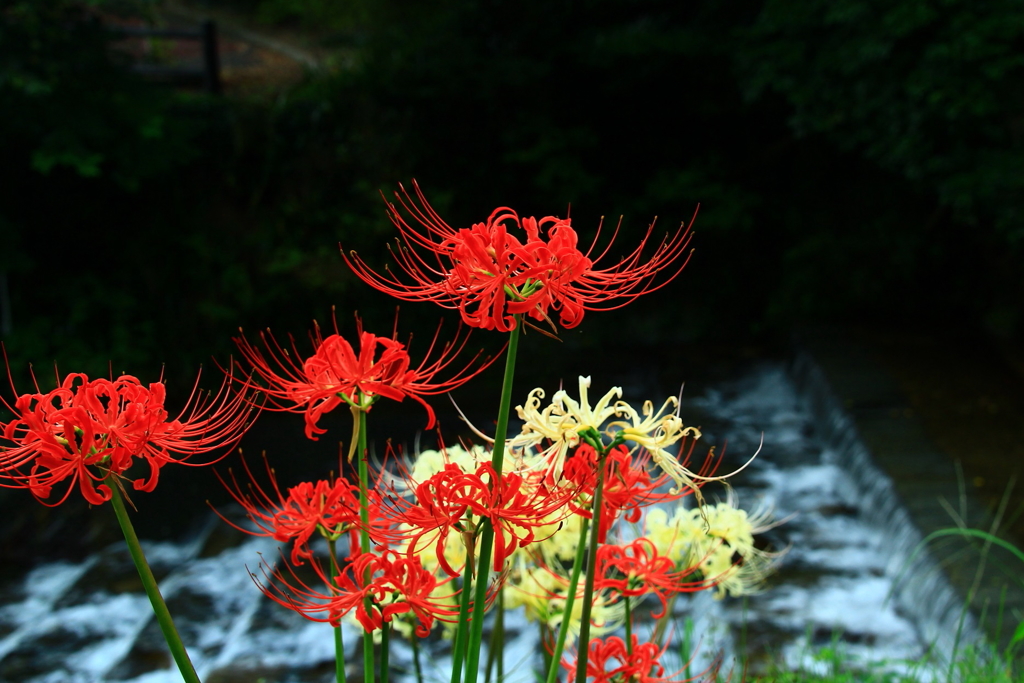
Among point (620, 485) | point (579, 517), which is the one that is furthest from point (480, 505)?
point (579, 517)

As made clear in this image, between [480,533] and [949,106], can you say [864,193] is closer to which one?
[949,106]

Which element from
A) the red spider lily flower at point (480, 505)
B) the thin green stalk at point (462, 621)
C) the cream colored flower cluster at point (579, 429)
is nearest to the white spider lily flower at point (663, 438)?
the cream colored flower cluster at point (579, 429)

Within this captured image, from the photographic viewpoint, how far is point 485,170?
9820mm

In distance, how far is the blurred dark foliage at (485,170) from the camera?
779 cm

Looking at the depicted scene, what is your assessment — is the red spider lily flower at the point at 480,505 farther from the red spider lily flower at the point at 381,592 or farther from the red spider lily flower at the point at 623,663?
the red spider lily flower at the point at 623,663

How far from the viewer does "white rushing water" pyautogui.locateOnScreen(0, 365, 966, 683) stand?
15.5 ft

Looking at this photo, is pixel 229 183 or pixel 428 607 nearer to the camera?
pixel 428 607

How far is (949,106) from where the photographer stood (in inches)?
266

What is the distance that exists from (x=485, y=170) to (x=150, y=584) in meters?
9.09

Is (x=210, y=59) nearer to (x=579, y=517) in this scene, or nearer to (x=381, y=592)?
(x=579, y=517)

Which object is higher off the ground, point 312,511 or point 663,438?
point 663,438

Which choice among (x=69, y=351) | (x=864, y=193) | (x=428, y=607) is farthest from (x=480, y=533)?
(x=864, y=193)

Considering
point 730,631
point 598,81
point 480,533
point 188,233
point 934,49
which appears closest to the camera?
point 480,533

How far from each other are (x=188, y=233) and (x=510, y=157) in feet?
11.3
